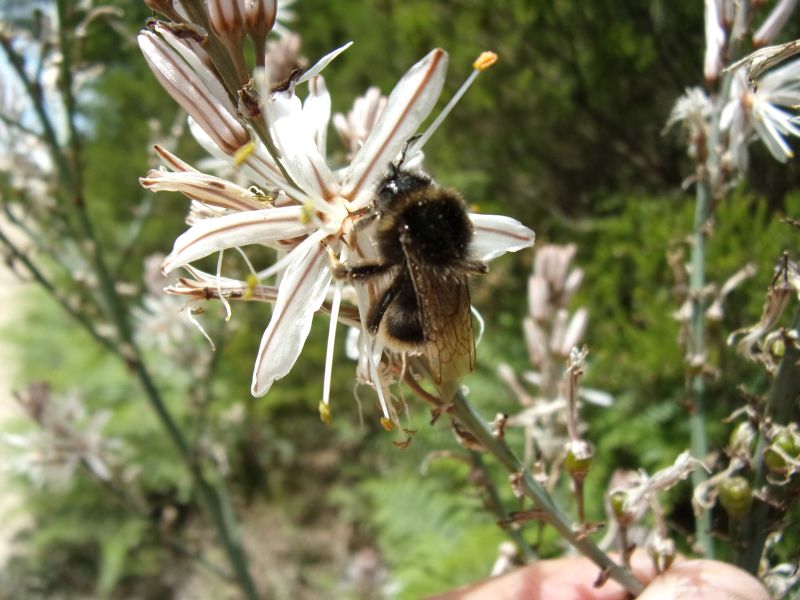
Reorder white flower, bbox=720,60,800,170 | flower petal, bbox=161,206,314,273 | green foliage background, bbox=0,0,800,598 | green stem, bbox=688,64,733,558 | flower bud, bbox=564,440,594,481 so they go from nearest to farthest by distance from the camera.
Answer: flower petal, bbox=161,206,314,273 < flower bud, bbox=564,440,594,481 < white flower, bbox=720,60,800,170 < green stem, bbox=688,64,733,558 < green foliage background, bbox=0,0,800,598

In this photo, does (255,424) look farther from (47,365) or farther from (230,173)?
(230,173)

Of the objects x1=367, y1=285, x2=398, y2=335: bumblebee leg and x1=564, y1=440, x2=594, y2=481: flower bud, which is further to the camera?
x1=564, y1=440, x2=594, y2=481: flower bud

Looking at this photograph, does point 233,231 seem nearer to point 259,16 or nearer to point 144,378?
point 259,16

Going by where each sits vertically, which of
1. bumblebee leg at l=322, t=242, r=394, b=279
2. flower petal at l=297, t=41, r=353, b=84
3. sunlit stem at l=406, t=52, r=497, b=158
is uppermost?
flower petal at l=297, t=41, r=353, b=84

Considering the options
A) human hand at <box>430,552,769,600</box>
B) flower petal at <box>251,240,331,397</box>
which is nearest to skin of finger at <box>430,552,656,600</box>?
human hand at <box>430,552,769,600</box>

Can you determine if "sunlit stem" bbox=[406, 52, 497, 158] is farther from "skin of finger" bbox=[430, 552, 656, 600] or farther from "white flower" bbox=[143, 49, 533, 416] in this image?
"skin of finger" bbox=[430, 552, 656, 600]

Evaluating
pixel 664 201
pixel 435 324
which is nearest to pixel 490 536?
pixel 664 201
